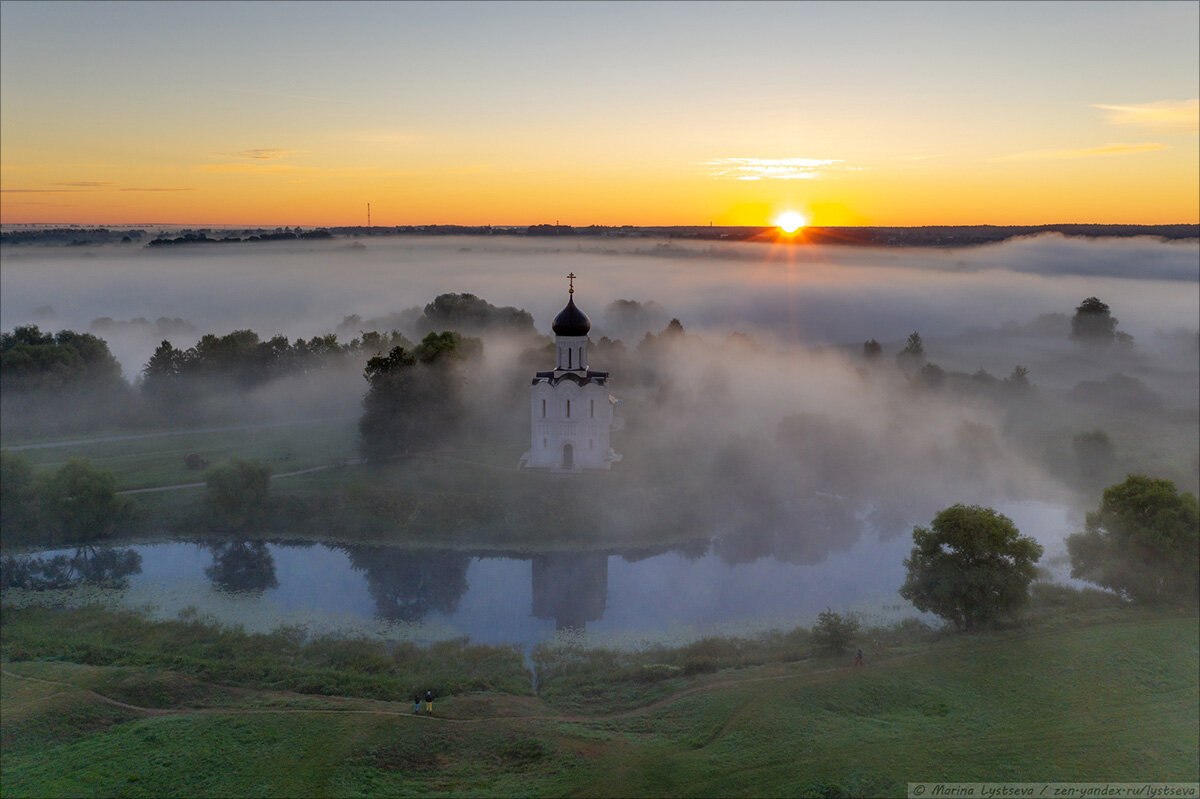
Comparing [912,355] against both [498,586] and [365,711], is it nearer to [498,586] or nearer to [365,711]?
[498,586]

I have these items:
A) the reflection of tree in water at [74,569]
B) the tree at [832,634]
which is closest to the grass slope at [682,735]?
the tree at [832,634]

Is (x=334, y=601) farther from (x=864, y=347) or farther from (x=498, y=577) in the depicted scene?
(x=864, y=347)

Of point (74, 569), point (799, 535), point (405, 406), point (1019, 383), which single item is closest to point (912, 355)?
point (1019, 383)

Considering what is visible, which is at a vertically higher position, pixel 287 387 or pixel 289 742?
pixel 287 387

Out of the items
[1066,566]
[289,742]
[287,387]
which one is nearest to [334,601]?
[289,742]

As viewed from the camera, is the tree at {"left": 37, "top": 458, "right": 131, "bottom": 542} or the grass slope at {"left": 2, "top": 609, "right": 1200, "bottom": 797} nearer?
the grass slope at {"left": 2, "top": 609, "right": 1200, "bottom": 797}

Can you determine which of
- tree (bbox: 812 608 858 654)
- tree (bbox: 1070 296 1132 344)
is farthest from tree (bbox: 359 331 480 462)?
tree (bbox: 1070 296 1132 344)

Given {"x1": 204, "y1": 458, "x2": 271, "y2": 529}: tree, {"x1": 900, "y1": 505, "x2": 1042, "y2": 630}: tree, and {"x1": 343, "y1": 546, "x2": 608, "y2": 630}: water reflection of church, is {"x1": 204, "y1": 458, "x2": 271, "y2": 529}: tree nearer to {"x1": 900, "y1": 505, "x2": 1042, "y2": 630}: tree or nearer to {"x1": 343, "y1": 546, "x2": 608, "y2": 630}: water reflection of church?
{"x1": 343, "y1": 546, "x2": 608, "y2": 630}: water reflection of church
